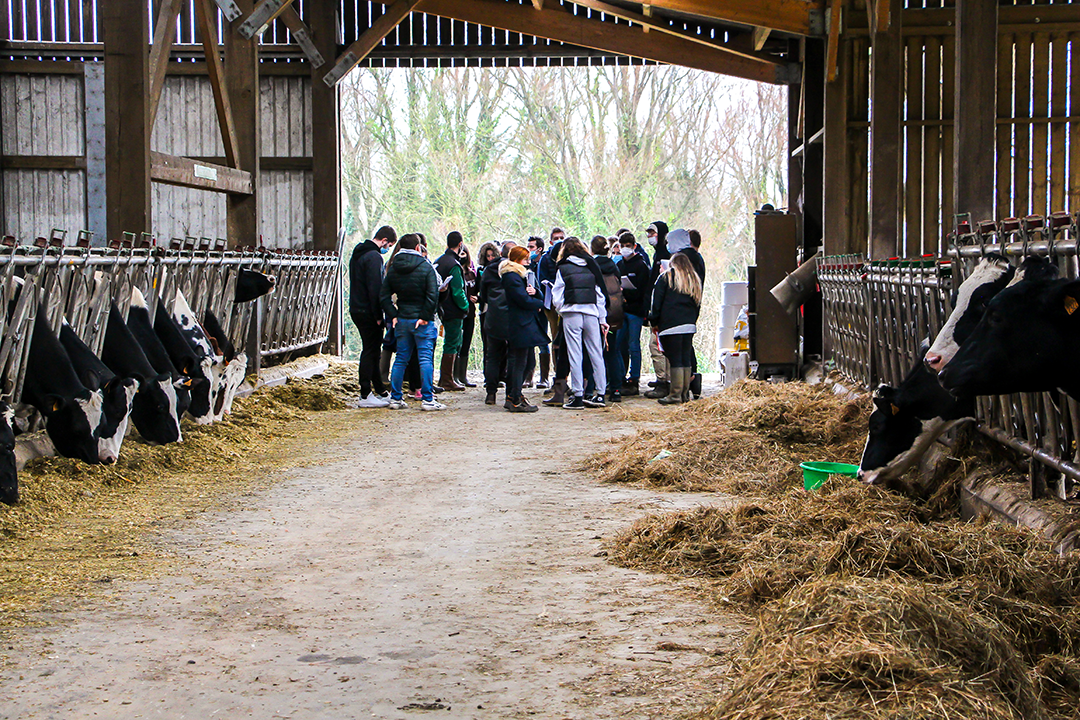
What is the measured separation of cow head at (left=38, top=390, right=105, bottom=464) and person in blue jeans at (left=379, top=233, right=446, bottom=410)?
509 centimetres

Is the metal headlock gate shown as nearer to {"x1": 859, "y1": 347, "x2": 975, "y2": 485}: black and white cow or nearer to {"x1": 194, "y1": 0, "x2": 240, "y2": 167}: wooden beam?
{"x1": 859, "y1": 347, "x2": 975, "y2": 485}: black and white cow

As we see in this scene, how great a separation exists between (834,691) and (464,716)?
1.14m

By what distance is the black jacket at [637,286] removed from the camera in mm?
14211

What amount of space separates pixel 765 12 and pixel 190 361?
8235mm

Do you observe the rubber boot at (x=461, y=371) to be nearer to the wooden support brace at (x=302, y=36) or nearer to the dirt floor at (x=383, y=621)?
the wooden support brace at (x=302, y=36)

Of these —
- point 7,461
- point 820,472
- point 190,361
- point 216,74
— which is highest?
point 216,74

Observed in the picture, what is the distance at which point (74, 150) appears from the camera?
18.5m

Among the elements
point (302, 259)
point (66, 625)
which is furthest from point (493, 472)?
point (302, 259)

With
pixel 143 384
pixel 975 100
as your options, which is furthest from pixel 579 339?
pixel 143 384

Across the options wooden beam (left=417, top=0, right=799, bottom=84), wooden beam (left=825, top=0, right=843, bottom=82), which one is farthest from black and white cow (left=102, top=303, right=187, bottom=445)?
wooden beam (left=417, top=0, right=799, bottom=84)

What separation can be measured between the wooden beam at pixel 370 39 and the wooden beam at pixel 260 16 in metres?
2.97

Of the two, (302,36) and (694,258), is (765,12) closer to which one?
(694,258)

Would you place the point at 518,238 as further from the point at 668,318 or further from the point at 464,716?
the point at 464,716

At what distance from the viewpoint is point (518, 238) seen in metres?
32.8
